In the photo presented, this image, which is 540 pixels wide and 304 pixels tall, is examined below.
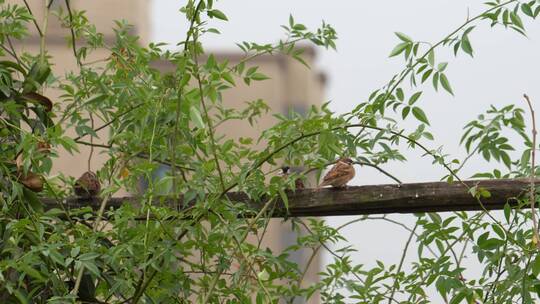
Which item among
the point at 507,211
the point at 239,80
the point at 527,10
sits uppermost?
the point at 239,80

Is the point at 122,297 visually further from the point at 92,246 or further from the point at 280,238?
the point at 280,238

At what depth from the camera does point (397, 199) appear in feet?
9.97

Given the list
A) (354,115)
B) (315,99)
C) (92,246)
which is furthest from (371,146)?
(315,99)

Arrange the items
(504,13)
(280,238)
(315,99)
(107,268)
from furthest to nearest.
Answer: (315,99) < (280,238) < (107,268) < (504,13)

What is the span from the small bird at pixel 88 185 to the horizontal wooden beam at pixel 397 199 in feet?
0.94

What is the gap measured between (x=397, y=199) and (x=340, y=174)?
0.19 metres

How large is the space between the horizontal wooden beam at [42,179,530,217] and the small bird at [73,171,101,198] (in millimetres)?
287

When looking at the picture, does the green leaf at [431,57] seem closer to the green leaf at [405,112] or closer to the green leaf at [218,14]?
the green leaf at [405,112]

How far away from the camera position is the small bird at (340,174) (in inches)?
120

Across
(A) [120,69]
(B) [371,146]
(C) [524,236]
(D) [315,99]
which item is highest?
(D) [315,99]

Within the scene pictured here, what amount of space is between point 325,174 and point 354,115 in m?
0.34

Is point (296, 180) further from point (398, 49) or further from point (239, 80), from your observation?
point (239, 80)

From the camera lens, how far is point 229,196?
10.3 ft

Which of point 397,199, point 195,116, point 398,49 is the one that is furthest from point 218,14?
point 397,199
